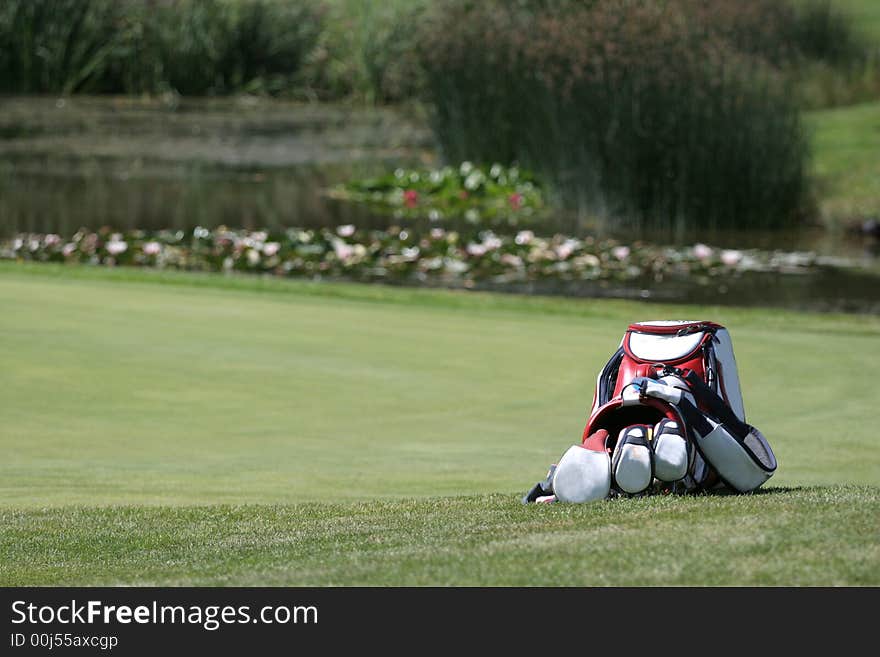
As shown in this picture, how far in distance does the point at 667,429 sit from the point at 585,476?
271mm

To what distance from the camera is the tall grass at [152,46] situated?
1098 inches

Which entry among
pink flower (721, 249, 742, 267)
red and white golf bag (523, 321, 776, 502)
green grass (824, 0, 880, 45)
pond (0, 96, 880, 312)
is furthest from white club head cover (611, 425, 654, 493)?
green grass (824, 0, 880, 45)

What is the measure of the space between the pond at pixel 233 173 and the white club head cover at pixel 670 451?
8.75m

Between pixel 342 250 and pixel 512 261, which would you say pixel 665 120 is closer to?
pixel 512 261

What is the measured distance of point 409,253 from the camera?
14.6 m

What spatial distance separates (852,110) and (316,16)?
12.5 metres

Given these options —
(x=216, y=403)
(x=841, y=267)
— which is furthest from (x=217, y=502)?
(x=841, y=267)

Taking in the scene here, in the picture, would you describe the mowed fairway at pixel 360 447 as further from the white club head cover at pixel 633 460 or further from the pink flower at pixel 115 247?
the pink flower at pixel 115 247

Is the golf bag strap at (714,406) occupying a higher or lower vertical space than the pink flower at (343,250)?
higher

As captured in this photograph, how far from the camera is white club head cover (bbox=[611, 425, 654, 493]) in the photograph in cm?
430

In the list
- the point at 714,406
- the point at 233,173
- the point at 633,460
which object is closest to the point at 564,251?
the point at 233,173

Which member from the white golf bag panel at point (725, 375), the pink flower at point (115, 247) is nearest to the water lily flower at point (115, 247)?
the pink flower at point (115, 247)

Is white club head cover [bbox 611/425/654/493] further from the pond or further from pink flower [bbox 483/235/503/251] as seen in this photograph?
pink flower [bbox 483/235/503/251]

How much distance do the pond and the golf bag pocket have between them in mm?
8546
